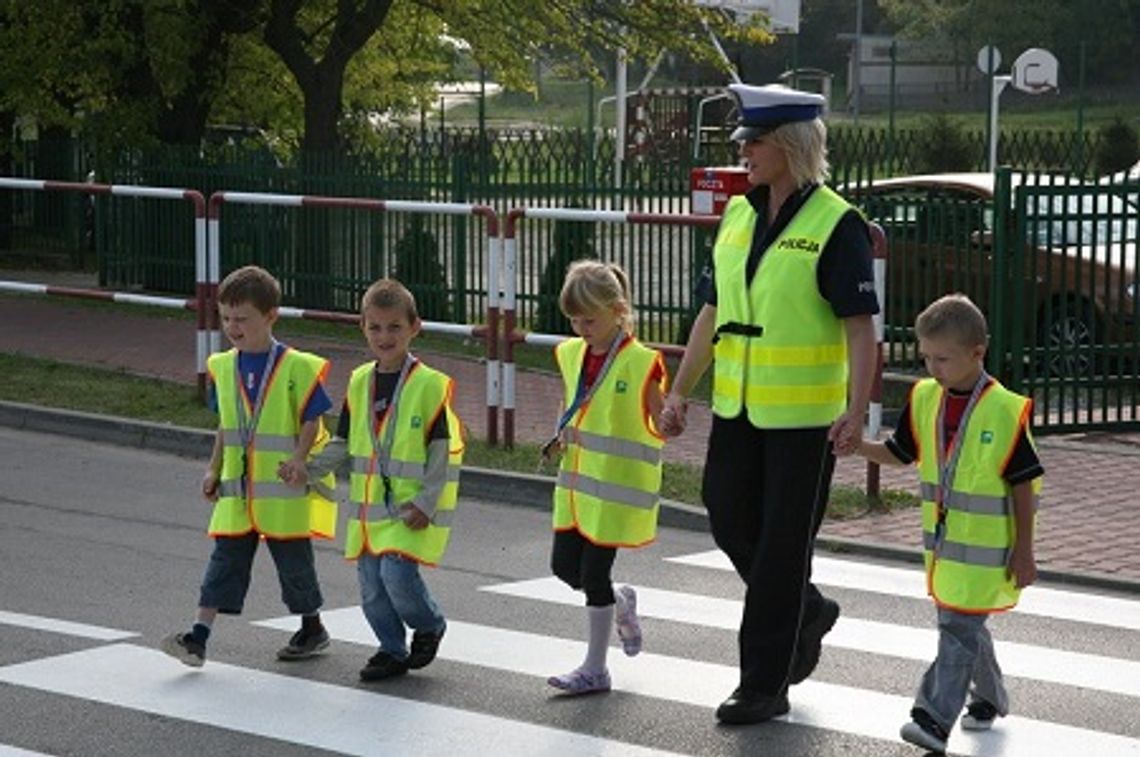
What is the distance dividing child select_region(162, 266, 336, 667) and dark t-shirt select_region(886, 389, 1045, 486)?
7.06 ft

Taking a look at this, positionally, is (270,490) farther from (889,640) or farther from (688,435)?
(688,435)

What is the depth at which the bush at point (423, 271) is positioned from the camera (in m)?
18.0

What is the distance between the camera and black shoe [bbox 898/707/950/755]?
739cm

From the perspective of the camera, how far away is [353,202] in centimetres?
1478

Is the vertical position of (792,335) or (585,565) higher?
(792,335)

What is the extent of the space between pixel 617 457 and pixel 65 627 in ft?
7.81

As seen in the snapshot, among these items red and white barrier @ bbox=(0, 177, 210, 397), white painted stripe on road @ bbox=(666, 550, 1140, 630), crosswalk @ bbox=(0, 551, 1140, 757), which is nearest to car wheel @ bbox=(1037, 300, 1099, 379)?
white painted stripe on road @ bbox=(666, 550, 1140, 630)

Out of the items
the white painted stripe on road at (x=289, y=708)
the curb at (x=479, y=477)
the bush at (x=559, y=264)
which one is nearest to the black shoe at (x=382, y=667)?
the white painted stripe on road at (x=289, y=708)

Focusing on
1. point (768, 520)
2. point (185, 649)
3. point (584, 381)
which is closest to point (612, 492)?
point (584, 381)

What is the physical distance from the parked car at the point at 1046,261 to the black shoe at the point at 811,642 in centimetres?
696

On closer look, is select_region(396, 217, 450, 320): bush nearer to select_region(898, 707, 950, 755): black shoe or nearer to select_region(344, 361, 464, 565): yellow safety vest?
select_region(344, 361, 464, 565): yellow safety vest

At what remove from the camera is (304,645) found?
8.80 metres

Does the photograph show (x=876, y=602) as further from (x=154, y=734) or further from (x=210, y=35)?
(x=210, y=35)

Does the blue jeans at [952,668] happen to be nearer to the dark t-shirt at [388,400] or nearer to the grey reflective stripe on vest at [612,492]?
the grey reflective stripe on vest at [612,492]
